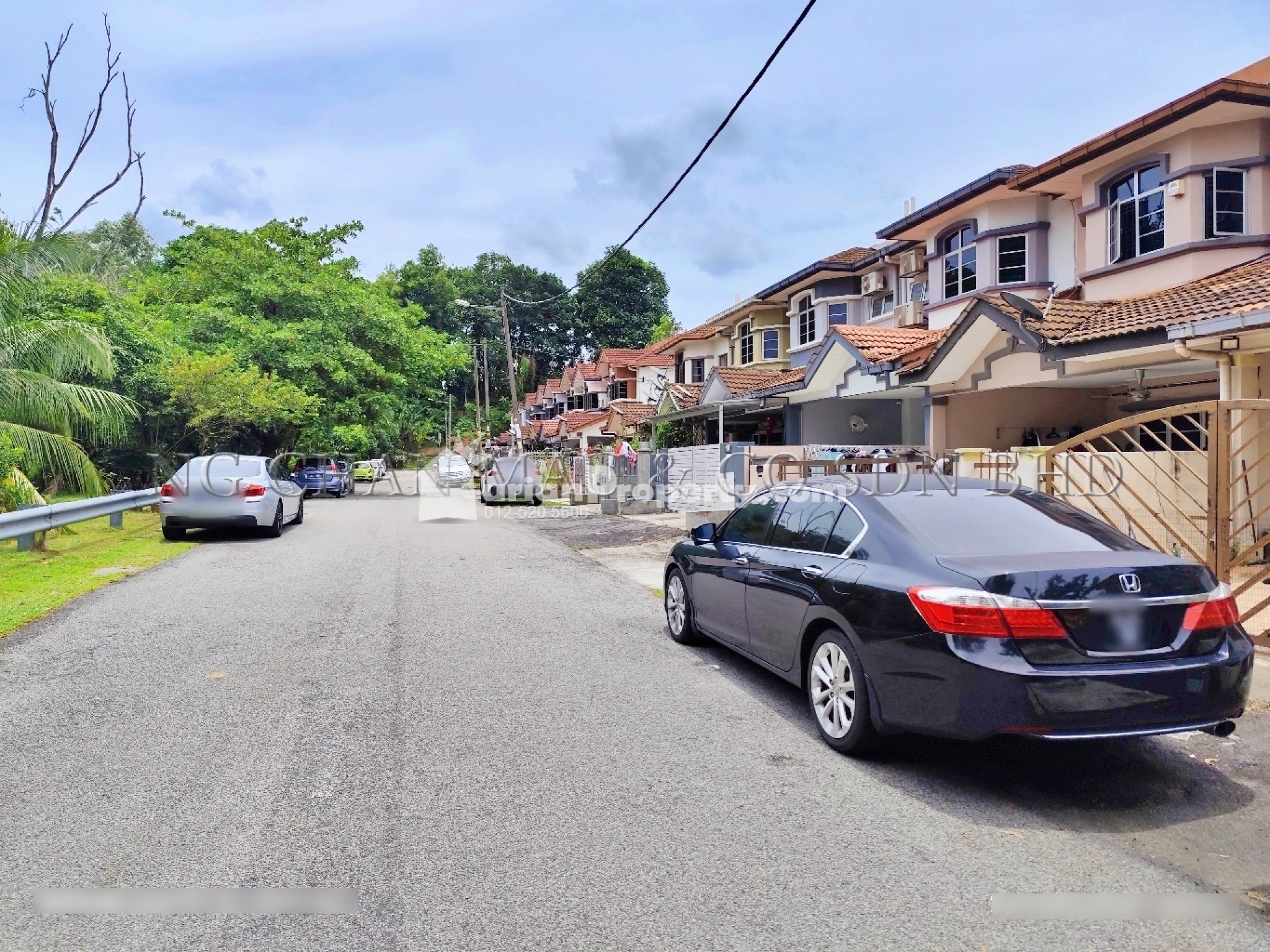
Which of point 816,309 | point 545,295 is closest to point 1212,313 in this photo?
point 816,309

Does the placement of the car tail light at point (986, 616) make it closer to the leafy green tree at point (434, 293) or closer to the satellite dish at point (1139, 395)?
the satellite dish at point (1139, 395)

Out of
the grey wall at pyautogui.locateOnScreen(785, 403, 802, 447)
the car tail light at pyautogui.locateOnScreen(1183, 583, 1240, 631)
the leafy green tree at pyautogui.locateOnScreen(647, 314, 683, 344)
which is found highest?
the leafy green tree at pyautogui.locateOnScreen(647, 314, 683, 344)

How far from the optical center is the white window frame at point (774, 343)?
2820cm

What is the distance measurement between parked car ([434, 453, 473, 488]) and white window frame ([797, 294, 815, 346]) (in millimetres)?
20207

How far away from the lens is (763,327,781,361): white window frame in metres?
28.2

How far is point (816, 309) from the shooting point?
81.2 feet

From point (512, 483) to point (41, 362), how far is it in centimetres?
1356

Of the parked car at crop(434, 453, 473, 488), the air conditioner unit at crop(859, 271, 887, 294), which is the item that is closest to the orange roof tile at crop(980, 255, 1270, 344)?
the air conditioner unit at crop(859, 271, 887, 294)

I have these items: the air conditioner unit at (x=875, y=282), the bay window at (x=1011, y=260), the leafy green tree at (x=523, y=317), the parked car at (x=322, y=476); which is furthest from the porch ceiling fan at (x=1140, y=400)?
the leafy green tree at (x=523, y=317)

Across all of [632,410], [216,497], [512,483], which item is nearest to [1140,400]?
[216,497]

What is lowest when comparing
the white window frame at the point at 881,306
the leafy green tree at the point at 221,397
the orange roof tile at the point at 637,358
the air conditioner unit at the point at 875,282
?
the leafy green tree at the point at 221,397

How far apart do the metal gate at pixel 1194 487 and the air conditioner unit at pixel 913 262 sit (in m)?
7.94

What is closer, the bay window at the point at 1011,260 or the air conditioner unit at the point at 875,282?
the bay window at the point at 1011,260

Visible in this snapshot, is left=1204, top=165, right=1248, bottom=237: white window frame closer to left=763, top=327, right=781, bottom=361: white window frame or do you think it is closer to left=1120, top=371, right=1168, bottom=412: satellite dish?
left=1120, top=371, right=1168, bottom=412: satellite dish
